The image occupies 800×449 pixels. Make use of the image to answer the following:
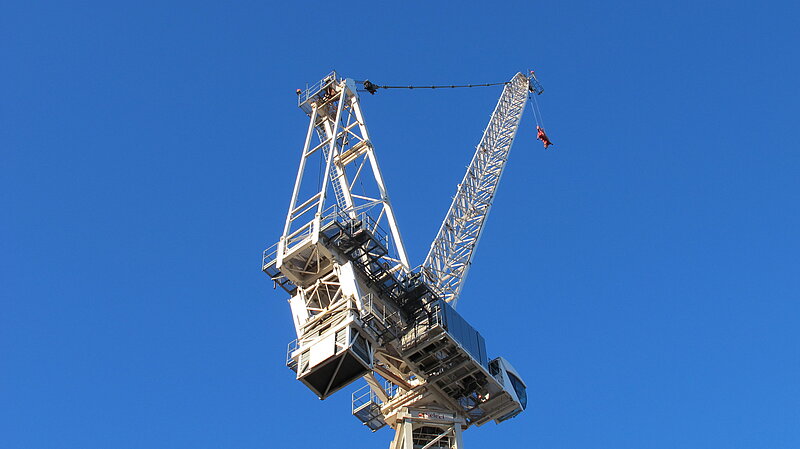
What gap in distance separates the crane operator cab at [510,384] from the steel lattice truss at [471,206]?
22.3ft

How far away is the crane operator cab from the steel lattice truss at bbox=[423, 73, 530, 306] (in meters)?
6.80

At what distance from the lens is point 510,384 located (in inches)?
2335

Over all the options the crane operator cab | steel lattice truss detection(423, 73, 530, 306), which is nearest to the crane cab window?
the crane operator cab

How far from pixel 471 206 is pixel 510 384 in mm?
18224

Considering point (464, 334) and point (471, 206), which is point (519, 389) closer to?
point (464, 334)

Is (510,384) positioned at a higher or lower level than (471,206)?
lower

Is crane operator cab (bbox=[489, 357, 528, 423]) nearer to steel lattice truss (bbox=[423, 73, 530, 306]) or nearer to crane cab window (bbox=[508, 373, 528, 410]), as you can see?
crane cab window (bbox=[508, 373, 528, 410])

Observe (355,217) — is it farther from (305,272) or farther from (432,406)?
(432,406)

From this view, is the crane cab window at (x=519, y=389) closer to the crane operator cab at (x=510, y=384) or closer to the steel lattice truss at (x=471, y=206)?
the crane operator cab at (x=510, y=384)

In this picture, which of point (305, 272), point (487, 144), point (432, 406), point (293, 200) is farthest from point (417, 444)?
point (487, 144)

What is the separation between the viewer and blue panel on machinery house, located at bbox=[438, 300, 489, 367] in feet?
184

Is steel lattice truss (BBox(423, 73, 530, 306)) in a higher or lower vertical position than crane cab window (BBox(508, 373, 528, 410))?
higher

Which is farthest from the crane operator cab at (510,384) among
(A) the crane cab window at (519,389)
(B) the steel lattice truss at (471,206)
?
(B) the steel lattice truss at (471,206)

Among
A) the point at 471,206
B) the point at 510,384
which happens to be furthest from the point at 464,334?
the point at 471,206
